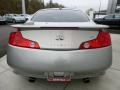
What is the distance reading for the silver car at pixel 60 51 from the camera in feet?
7.09

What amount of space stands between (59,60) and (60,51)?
12 centimetres

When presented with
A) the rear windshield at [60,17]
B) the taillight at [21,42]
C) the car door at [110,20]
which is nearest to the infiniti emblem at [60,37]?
the taillight at [21,42]

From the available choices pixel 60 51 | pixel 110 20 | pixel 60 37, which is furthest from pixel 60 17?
pixel 110 20

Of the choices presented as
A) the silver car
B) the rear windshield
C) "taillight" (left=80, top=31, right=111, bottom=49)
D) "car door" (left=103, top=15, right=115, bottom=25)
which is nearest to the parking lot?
the silver car

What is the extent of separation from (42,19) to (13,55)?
3.60 ft

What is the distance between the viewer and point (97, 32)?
234cm

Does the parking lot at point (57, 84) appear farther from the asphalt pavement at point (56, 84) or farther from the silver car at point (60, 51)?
the silver car at point (60, 51)

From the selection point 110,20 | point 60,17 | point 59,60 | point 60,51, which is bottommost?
point 110,20

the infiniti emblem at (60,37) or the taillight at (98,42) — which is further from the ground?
the infiniti emblem at (60,37)

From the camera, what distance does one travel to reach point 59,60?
84.5 inches

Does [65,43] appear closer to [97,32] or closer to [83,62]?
[83,62]

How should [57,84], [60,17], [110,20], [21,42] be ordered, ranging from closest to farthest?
1. [21,42]
2. [57,84]
3. [60,17]
4. [110,20]

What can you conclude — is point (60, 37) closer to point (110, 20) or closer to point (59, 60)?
point (59, 60)

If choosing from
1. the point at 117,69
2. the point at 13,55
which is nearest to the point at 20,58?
the point at 13,55
